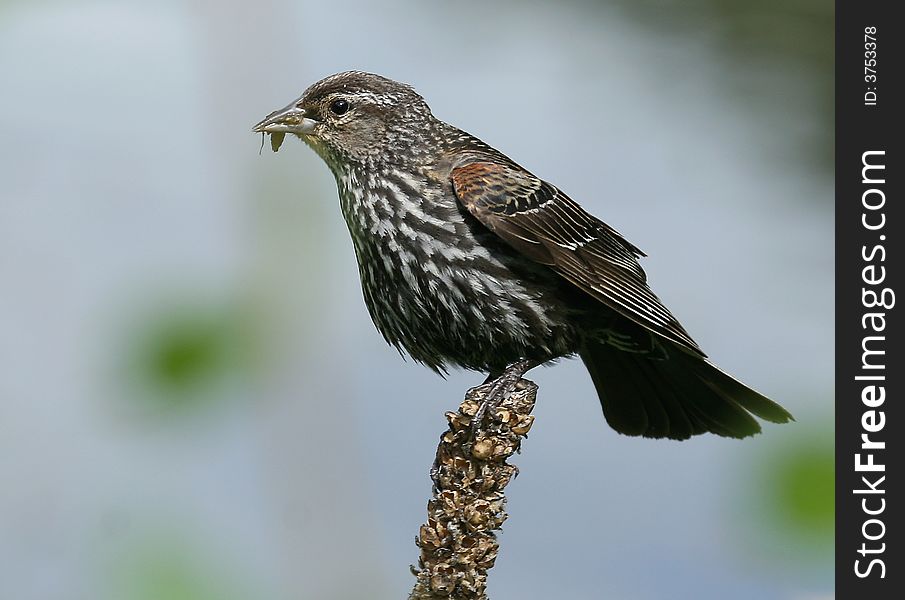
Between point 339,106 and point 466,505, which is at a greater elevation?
point 339,106

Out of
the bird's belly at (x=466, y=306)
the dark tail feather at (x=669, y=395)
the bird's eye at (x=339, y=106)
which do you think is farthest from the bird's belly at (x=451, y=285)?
the dark tail feather at (x=669, y=395)

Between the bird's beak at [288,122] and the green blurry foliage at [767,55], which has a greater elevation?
the green blurry foliage at [767,55]

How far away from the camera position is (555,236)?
14.3 feet

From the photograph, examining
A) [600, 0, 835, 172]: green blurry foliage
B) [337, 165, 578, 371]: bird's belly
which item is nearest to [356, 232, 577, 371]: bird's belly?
[337, 165, 578, 371]: bird's belly

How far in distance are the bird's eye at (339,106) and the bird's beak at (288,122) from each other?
0.08m

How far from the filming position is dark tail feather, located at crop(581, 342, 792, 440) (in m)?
4.58

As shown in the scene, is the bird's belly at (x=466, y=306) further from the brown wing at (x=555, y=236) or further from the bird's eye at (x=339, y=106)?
the bird's eye at (x=339, y=106)

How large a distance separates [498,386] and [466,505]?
0.97 metres

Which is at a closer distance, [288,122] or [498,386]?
[498,386]

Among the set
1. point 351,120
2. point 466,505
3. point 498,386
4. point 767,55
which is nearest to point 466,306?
point 498,386

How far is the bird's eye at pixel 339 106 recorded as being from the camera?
4.52 metres

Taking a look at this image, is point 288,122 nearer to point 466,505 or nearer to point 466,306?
point 466,306

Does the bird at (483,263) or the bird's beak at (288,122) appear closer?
the bird at (483,263)

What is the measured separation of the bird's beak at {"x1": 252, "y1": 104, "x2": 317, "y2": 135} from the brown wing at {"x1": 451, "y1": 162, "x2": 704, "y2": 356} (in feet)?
1.92
